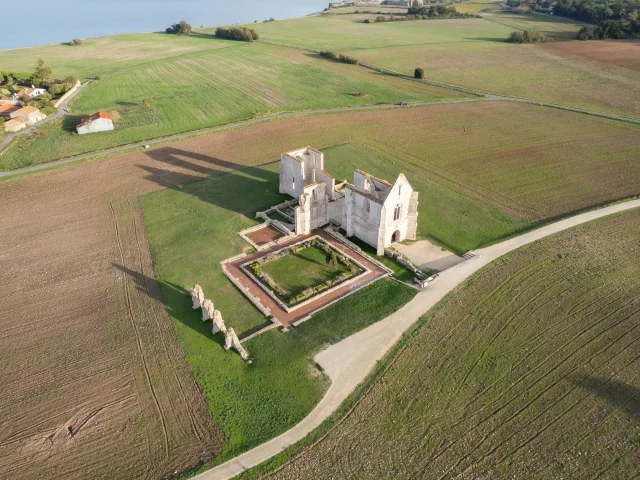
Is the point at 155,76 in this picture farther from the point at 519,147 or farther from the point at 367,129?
the point at 519,147

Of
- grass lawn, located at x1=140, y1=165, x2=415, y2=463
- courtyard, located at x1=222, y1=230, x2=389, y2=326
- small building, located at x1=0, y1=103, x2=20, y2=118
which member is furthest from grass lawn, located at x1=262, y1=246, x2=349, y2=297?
small building, located at x1=0, y1=103, x2=20, y2=118

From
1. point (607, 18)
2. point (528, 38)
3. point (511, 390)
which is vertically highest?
point (607, 18)

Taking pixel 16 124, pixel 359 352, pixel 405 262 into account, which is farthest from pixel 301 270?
pixel 16 124

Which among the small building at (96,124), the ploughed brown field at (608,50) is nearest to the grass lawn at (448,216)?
the small building at (96,124)

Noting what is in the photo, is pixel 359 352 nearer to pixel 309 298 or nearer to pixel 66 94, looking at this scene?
pixel 309 298

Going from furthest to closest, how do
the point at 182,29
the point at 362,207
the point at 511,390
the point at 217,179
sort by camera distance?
the point at 182,29 → the point at 217,179 → the point at 362,207 → the point at 511,390

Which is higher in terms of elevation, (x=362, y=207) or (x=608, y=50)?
(x=608, y=50)
